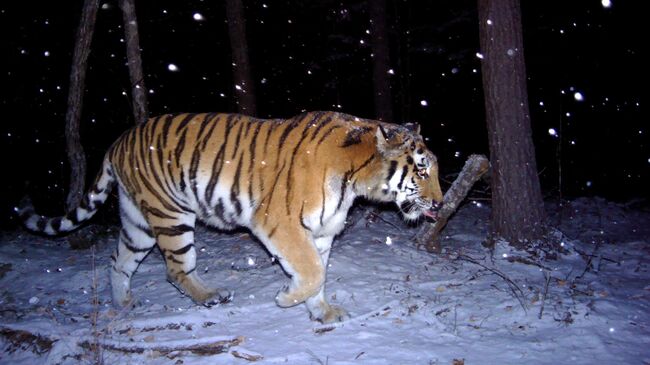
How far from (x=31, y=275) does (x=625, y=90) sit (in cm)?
1489

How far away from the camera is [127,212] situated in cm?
533

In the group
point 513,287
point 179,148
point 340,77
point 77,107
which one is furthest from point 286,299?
point 340,77

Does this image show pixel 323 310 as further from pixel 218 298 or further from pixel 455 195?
pixel 455 195

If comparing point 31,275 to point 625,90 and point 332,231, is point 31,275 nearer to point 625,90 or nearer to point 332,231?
point 332,231

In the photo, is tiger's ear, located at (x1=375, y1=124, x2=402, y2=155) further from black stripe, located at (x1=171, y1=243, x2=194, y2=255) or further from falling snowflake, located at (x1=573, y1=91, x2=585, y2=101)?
falling snowflake, located at (x1=573, y1=91, x2=585, y2=101)

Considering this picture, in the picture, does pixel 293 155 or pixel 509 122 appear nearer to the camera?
pixel 293 155

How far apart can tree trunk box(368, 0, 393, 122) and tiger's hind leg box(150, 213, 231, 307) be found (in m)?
8.90

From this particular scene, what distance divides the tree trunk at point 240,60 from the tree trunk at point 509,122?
5.42 metres

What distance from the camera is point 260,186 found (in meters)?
4.62

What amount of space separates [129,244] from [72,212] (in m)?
0.80

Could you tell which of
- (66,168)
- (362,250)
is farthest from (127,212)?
(66,168)

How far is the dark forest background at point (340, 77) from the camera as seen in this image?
9.71 meters

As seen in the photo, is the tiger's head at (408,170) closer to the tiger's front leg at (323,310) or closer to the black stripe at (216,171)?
the tiger's front leg at (323,310)

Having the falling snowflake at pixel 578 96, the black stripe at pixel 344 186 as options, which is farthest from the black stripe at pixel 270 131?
the falling snowflake at pixel 578 96
